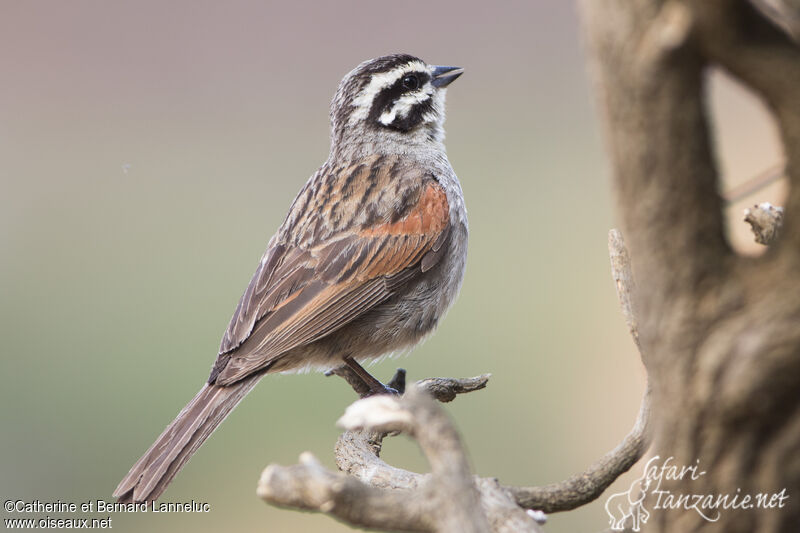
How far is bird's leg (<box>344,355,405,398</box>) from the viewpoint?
4.56m

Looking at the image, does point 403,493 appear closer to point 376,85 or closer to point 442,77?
point 376,85

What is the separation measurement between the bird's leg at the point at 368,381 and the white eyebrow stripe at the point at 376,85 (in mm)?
1413

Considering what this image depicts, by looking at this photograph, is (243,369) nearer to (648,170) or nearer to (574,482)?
(574,482)

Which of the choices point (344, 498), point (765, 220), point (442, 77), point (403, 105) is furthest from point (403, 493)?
point (442, 77)

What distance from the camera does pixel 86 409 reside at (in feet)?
25.3

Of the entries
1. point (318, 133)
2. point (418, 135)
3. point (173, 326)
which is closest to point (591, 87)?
point (418, 135)

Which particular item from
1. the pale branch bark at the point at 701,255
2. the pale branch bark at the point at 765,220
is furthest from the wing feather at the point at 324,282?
the pale branch bark at the point at 701,255

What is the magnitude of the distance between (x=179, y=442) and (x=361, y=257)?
125 cm

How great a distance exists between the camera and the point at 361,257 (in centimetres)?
447

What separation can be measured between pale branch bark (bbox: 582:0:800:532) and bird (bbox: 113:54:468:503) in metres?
2.55

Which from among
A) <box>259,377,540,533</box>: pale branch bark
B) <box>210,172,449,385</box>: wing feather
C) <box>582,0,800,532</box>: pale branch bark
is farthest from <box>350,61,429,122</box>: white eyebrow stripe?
<box>582,0,800,532</box>: pale branch bark

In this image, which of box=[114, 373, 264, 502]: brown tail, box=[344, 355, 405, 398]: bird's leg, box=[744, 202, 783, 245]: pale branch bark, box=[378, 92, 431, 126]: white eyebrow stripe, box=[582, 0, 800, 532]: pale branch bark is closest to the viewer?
box=[582, 0, 800, 532]: pale branch bark

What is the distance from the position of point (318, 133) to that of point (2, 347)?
4189 millimetres

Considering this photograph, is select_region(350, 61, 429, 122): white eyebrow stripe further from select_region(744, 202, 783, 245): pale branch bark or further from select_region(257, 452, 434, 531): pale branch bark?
select_region(257, 452, 434, 531): pale branch bark
